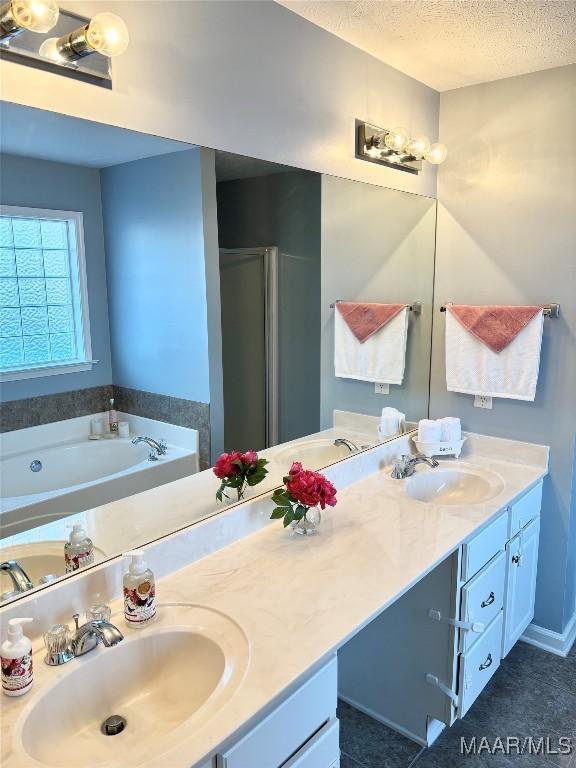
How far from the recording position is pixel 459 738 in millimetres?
2102

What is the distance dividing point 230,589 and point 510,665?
1620 mm

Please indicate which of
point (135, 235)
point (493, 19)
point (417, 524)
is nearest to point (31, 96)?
point (135, 235)

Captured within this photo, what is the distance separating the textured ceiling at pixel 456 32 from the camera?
181 centimetres

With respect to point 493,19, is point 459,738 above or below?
below

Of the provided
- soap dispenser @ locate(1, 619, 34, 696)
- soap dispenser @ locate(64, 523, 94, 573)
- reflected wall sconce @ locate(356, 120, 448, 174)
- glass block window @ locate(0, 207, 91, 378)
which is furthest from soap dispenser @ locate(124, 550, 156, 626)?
reflected wall sconce @ locate(356, 120, 448, 174)

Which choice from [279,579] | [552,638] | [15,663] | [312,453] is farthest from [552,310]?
[15,663]

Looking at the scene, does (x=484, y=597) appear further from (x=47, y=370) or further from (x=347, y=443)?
(x=47, y=370)

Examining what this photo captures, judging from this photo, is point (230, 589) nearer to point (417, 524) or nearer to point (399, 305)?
point (417, 524)

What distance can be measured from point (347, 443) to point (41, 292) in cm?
139

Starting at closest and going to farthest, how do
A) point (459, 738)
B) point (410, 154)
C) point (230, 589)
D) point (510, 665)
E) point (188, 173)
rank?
point (230, 589)
point (188, 173)
point (459, 738)
point (410, 154)
point (510, 665)

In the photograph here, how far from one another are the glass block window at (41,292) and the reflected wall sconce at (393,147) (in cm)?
125

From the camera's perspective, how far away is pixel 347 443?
2.37 metres

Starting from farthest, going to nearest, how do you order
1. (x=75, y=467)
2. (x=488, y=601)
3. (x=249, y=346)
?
1. (x=488, y=601)
2. (x=249, y=346)
3. (x=75, y=467)

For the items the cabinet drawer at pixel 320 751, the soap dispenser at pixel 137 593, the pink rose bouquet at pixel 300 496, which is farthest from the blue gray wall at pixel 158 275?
the cabinet drawer at pixel 320 751
